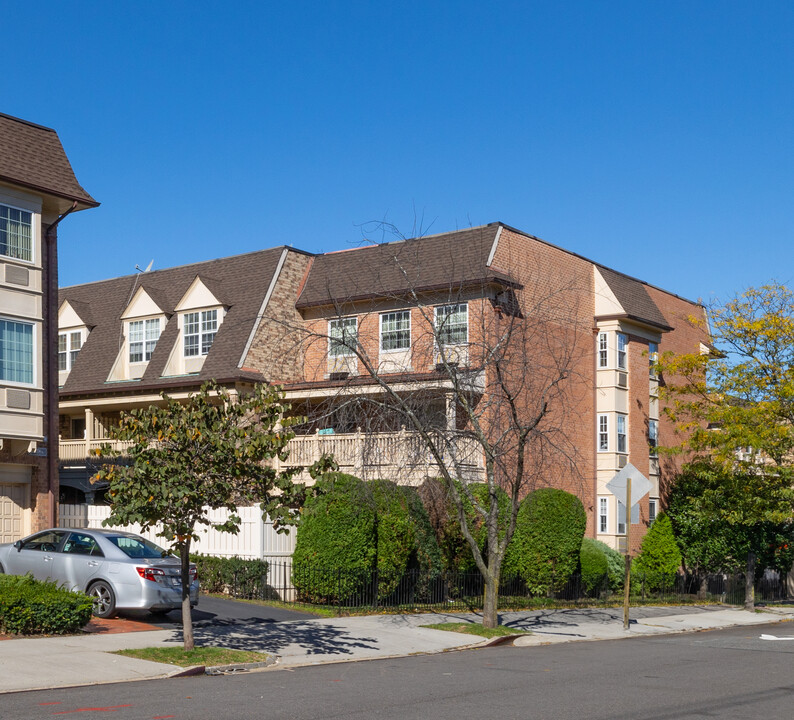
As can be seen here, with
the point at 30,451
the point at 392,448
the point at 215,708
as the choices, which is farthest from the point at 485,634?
the point at 30,451

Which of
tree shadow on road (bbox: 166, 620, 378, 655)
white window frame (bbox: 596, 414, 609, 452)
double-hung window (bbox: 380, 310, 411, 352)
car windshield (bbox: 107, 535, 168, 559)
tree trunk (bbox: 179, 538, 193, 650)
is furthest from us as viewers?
white window frame (bbox: 596, 414, 609, 452)

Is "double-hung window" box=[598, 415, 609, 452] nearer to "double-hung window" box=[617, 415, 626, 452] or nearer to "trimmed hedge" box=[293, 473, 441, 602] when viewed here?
"double-hung window" box=[617, 415, 626, 452]

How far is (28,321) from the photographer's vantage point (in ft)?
80.4

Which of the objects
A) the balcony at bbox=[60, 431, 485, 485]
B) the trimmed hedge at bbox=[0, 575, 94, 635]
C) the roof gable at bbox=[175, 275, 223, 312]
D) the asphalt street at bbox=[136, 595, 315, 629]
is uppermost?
the roof gable at bbox=[175, 275, 223, 312]

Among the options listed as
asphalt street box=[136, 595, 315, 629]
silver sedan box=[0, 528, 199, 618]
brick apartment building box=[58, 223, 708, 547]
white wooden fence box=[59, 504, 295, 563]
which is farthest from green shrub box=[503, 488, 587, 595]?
silver sedan box=[0, 528, 199, 618]

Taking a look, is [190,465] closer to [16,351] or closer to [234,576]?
[234,576]

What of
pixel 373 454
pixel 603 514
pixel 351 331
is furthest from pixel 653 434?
pixel 373 454

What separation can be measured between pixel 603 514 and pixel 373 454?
13.9 meters

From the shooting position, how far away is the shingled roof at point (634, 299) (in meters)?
35.5

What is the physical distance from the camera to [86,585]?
1895cm

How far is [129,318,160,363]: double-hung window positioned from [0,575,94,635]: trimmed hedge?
18412 mm

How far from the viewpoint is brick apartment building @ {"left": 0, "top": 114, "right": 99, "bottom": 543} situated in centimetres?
2405

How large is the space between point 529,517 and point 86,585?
42.8 feet

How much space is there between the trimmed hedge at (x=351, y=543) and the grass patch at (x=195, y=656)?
6869mm
